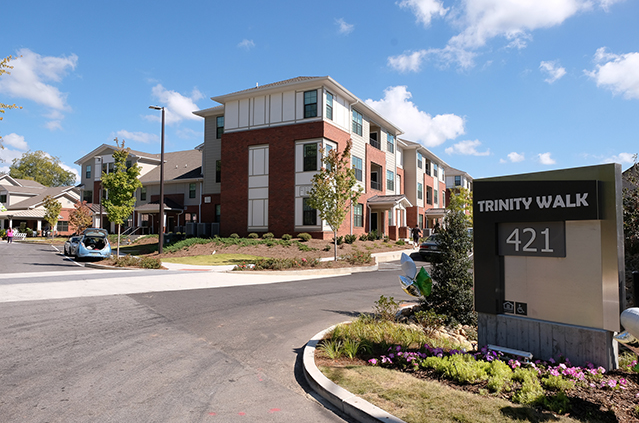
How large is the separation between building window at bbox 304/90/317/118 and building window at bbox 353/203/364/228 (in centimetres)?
803

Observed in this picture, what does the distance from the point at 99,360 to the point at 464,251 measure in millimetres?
6311

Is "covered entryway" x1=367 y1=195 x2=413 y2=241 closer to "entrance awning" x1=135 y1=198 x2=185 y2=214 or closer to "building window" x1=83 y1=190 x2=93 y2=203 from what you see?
"entrance awning" x1=135 y1=198 x2=185 y2=214

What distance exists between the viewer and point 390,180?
42.4m

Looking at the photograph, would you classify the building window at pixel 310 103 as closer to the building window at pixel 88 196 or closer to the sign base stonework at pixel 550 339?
the sign base stonework at pixel 550 339

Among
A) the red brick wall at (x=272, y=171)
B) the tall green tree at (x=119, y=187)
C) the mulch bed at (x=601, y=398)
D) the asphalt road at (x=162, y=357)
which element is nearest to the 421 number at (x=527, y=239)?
the mulch bed at (x=601, y=398)

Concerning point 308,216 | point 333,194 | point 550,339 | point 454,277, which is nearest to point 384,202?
point 308,216

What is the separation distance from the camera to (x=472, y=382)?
4711mm

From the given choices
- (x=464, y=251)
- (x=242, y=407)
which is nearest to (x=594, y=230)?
(x=464, y=251)

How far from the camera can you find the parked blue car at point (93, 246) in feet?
77.6

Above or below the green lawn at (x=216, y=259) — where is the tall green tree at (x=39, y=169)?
above

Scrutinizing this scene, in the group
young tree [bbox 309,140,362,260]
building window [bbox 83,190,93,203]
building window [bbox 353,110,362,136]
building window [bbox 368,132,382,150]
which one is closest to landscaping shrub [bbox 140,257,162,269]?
young tree [bbox 309,140,362,260]

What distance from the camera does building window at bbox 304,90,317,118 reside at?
30531 millimetres

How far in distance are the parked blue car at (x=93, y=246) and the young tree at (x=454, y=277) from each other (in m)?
21.2

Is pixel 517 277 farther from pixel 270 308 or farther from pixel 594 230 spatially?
pixel 270 308
